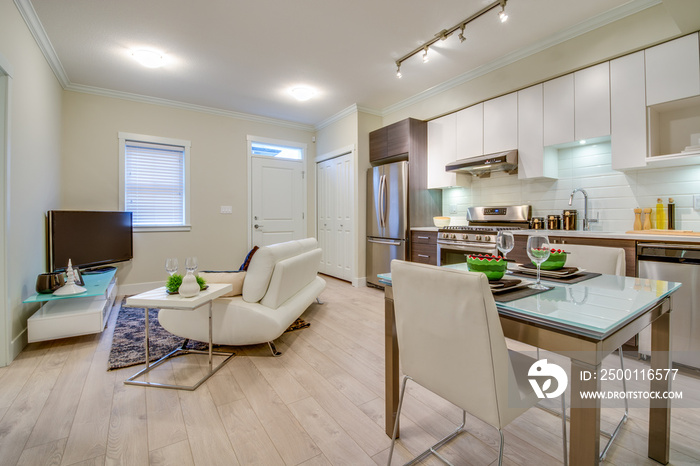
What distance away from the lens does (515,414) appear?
105 centimetres

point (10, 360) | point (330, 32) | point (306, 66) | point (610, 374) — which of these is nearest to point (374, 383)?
point (610, 374)

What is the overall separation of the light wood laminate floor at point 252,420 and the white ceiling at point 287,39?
288 centimetres

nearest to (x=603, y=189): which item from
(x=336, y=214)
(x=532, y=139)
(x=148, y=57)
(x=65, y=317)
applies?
(x=532, y=139)

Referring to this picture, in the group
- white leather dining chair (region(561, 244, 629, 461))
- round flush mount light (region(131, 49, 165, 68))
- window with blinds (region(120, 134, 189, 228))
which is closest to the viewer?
white leather dining chair (region(561, 244, 629, 461))

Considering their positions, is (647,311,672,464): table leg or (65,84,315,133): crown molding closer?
(647,311,672,464): table leg

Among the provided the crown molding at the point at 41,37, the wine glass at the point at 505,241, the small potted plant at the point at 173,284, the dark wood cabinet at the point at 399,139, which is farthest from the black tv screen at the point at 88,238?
the wine glass at the point at 505,241

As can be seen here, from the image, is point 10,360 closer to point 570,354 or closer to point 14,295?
point 14,295

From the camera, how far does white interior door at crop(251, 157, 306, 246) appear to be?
549 cm

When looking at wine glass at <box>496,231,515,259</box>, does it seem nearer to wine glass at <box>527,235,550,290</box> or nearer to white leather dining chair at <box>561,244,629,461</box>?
wine glass at <box>527,235,550,290</box>

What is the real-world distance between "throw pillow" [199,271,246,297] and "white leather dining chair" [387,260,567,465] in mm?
1641

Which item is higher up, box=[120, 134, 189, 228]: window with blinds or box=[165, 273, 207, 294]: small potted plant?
box=[120, 134, 189, 228]: window with blinds

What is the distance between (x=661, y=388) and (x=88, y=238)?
503cm

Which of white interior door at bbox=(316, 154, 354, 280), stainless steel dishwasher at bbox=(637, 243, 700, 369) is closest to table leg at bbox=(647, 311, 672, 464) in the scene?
stainless steel dishwasher at bbox=(637, 243, 700, 369)

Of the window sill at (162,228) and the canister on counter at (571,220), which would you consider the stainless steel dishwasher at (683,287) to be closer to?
the canister on counter at (571,220)
